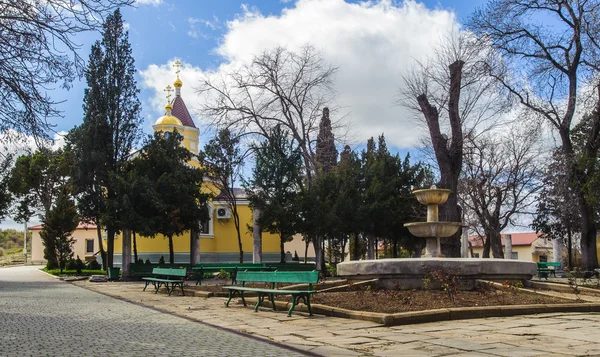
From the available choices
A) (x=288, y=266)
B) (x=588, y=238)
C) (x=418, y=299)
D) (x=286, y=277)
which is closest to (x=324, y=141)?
(x=288, y=266)

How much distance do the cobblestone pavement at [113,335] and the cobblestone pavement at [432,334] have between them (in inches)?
24.1

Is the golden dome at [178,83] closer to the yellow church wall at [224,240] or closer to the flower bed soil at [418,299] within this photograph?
the yellow church wall at [224,240]

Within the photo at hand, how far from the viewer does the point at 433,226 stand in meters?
15.6

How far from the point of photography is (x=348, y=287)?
41.2ft

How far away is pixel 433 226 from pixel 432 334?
810 centimetres

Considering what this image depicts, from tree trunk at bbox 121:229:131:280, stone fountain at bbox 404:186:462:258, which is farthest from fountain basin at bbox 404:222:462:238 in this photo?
tree trunk at bbox 121:229:131:280

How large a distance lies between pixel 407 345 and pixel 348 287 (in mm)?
5602

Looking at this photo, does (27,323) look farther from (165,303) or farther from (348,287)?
(348,287)

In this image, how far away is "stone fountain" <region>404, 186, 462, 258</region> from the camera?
1565cm

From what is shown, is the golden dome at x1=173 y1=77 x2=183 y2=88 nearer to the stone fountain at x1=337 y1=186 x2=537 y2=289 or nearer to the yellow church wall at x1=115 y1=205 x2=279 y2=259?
the yellow church wall at x1=115 y1=205 x2=279 y2=259

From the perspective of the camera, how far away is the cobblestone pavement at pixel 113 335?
258 inches

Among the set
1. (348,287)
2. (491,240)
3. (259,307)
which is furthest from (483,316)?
(491,240)

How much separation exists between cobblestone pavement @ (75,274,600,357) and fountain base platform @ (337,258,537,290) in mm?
2461

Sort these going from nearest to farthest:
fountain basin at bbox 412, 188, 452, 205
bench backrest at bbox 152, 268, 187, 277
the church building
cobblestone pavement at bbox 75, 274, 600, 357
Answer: cobblestone pavement at bbox 75, 274, 600, 357 → bench backrest at bbox 152, 268, 187, 277 → fountain basin at bbox 412, 188, 452, 205 → the church building
